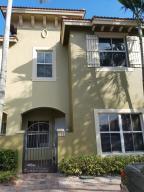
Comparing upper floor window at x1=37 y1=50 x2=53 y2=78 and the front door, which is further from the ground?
upper floor window at x1=37 y1=50 x2=53 y2=78

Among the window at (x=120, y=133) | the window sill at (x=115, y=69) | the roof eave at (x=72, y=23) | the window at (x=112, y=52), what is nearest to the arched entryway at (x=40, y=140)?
the window at (x=120, y=133)

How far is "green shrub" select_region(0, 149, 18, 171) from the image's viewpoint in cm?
1029

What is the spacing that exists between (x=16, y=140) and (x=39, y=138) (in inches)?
83.3

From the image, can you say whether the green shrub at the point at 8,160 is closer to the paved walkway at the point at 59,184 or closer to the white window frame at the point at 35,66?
the paved walkway at the point at 59,184

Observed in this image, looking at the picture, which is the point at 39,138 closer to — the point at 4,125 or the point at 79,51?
the point at 4,125

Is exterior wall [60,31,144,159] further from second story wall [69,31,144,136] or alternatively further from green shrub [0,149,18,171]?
green shrub [0,149,18,171]

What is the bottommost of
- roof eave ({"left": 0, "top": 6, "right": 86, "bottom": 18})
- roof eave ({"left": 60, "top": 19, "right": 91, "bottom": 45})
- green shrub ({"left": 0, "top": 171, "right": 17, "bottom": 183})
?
green shrub ({"left": 0, "top": 171, "right": 17, "bottom": 183})

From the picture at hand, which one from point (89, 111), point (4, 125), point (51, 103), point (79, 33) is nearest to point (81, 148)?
point (89, 111)

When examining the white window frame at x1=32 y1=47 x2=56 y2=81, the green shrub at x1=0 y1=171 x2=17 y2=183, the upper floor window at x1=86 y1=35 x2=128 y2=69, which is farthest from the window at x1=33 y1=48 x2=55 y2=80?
the green shrub at x1=0 y1=171 x2=17 y2=183

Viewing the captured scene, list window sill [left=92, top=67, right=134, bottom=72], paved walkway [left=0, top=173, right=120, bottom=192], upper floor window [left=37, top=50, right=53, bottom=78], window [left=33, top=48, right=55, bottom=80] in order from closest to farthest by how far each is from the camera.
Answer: paved walkway [left=0, top=173, right=120, bottom=192] → window sill [left=92, top=67, right=134, bottom=72] → window [left=33, top=48, right=55, bottom=80] → upper floor window [left=37, top=50, right=53, bottom=78]

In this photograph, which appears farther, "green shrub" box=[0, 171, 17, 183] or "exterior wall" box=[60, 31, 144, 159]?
"exterior wall" box=[60, 31, 144, 159]

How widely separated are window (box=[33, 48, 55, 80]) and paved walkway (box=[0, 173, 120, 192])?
19.4 ft

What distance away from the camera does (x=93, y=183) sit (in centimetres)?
892

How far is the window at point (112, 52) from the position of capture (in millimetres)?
13062
